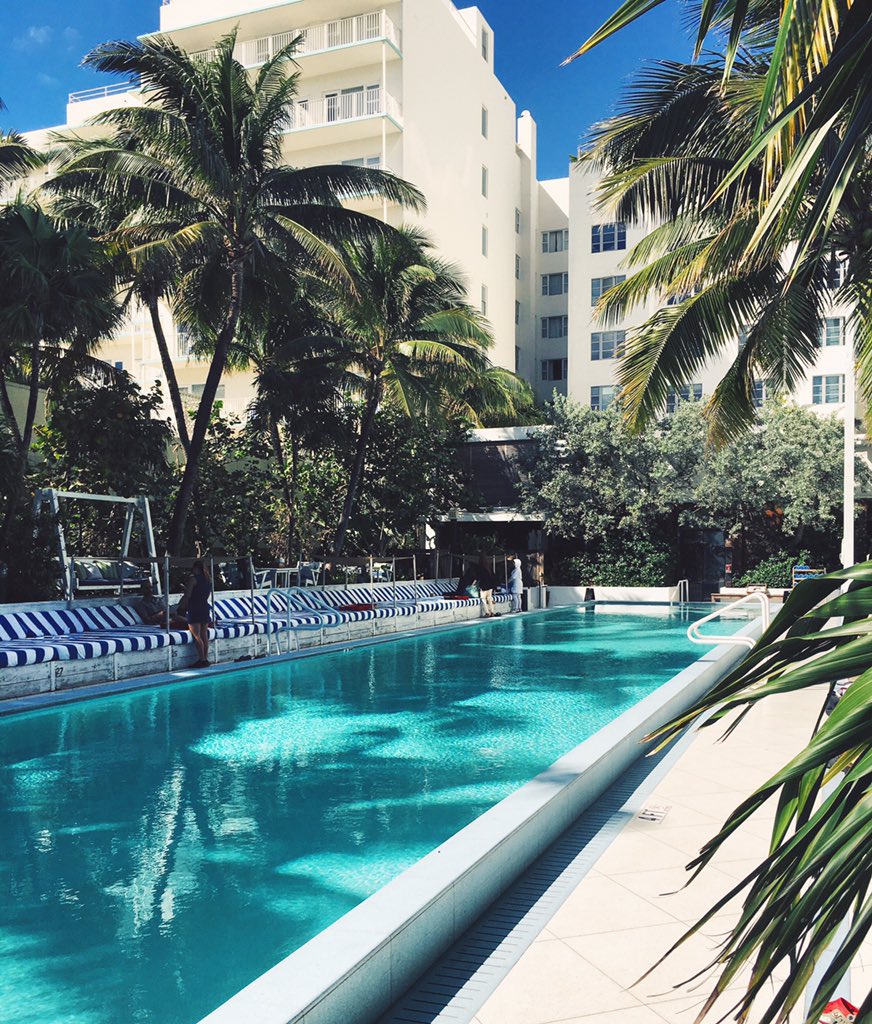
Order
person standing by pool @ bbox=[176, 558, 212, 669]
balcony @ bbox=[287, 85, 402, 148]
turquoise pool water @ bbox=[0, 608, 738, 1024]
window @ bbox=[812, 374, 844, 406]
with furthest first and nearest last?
window @ bbox=[812, 374, 844, 406]
balcony @ bbox=[287, 85, 402, 148]
person standing by pool @ bbox=[176, 558, 212, 669]
turquoise pool water @ bbox=[0, 608, 738, 1024]

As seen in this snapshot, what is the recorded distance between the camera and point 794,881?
2.84 ft

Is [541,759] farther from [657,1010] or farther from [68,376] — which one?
[68,376]

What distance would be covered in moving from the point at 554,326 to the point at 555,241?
169 inches

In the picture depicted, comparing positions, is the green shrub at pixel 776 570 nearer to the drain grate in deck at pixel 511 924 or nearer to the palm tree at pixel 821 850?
the drain grate in deck at pixel 511 924

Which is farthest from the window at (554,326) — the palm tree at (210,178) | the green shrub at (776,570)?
the palm tree at (210,178)

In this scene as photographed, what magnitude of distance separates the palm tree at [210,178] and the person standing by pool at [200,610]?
11.4 ft


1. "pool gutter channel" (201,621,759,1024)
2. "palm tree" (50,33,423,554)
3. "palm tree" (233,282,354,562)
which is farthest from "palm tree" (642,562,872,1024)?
"palm tree" (233,282,354,562)

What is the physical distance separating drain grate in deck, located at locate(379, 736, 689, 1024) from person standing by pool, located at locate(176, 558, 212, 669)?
8.05 metres

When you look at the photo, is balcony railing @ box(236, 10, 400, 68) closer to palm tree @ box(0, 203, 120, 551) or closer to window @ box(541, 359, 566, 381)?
window @ box(541, 359, 566, 381)

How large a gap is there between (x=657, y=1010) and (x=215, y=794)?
4730mm

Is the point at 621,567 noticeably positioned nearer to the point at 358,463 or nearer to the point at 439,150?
the point at 358,463

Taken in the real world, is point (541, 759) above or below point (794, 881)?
below

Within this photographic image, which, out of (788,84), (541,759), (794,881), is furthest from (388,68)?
(794,881)

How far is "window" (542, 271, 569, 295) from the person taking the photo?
44281 mm
